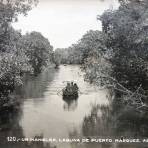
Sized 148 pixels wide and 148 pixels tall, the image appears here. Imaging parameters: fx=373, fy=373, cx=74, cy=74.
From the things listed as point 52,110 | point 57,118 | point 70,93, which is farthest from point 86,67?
point 70,93

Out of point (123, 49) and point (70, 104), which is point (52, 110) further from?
point (123, 49)

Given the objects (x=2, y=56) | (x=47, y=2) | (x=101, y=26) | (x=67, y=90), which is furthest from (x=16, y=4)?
(x=67, y=90)

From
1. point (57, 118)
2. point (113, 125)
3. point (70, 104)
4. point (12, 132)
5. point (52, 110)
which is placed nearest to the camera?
point (12, 132)

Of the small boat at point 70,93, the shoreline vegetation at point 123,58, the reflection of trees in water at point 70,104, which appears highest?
the shoreline vegetation at point 123,58

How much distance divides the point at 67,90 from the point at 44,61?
11951 mm

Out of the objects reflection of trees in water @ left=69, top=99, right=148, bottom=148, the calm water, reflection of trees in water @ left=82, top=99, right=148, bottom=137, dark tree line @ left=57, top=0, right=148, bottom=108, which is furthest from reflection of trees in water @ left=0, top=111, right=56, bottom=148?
dark tree line @ left=57, top=0, right=148, bottom=108

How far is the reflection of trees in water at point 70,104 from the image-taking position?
25.4 m

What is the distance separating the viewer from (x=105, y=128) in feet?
61.9

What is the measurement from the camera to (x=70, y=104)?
2705 cm

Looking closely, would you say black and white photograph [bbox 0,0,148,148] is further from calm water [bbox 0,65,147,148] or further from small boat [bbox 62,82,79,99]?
small boat [bbox 62,82,79,99]

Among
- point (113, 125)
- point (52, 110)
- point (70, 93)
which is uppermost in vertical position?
point (70, 93)

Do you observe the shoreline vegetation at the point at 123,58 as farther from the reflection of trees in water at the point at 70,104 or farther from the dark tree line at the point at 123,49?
the reflection of trees in water at the point at 70,104

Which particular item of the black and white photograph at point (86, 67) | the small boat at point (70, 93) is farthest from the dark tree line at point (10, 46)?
the small boat at point (70, 93)

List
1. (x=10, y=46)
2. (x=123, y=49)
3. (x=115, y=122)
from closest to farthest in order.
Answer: (x=123, y=49)
(x=10, y=46)
(x=115, y=122)
